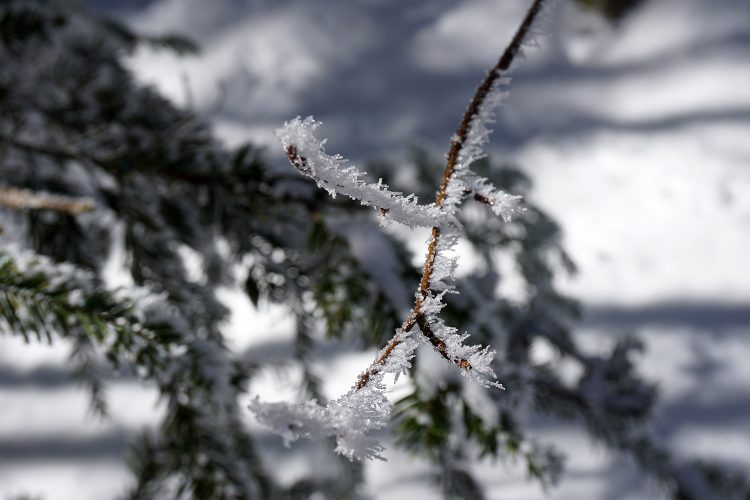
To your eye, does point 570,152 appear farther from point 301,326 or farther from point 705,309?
point 301,326

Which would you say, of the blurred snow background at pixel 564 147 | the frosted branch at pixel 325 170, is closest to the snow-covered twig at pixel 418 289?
the frosted branch at pixel 325 170

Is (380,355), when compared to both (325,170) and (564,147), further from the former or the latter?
(564,147)

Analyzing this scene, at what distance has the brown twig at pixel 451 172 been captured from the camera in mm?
234

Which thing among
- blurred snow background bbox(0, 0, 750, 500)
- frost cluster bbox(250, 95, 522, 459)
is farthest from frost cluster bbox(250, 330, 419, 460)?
blurred snow background bbox(0, 0, 750, 500)

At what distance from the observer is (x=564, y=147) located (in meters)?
2.38

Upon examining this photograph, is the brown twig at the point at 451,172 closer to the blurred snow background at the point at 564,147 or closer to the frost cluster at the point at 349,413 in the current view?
the frost cluster at the point at 349,413

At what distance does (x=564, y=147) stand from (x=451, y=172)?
229 cm

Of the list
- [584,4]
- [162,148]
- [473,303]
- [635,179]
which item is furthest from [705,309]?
[162,148]

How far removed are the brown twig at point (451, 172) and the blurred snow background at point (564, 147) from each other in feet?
5.26

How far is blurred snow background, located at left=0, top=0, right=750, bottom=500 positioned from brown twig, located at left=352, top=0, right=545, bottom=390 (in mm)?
1604

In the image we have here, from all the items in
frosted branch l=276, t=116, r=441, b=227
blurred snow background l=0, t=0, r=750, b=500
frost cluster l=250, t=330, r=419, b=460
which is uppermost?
blurred snow background l=0, t=0, r=750, b=500

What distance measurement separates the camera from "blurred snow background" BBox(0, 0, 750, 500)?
1847mm

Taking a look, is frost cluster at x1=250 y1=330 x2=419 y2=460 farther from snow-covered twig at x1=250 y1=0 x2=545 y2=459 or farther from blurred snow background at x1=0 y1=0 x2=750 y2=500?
blurred snow background at x1=0 y1=0 x2=750 y2=500

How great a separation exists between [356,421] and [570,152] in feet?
7.69
